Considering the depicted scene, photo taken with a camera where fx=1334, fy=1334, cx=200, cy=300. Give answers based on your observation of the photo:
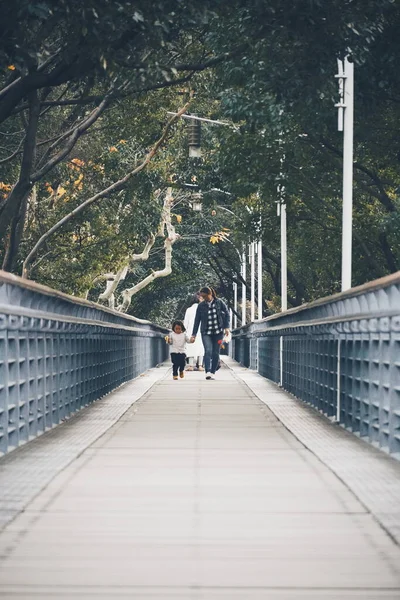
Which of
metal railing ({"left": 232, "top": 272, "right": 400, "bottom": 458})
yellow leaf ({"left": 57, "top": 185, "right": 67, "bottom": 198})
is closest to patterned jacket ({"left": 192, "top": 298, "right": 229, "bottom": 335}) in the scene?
metal railing ({"left": 232, "top": 272, "right": 400, "bottom": 458})

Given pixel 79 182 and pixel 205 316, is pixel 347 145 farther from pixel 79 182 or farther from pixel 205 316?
pixel 79 182

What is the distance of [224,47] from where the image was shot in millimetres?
23094

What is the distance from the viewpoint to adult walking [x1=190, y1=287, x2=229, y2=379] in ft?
82.2

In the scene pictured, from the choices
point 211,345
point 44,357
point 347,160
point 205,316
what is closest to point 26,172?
point 205,316

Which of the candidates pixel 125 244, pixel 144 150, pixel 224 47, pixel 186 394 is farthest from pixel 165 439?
pixel 125 244

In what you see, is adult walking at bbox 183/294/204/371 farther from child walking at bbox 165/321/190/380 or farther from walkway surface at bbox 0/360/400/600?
walkway surface at bbox 0/360/400/600

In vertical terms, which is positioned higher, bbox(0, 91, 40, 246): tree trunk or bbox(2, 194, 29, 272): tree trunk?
bbox(0, 91, 40, 246): tree trunk

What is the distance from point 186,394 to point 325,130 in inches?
488

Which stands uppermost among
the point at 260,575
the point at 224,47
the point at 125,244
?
the point at 224,47

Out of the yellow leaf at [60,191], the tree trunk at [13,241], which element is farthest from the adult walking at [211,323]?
the yellow leaf at [60,191]

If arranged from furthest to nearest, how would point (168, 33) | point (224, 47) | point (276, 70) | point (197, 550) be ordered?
point (224, 47)
point (276, 70)
point (168, 33)
point (197, 550)

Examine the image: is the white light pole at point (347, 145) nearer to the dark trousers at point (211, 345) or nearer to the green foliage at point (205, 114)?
the green foliage at point (205, 114)

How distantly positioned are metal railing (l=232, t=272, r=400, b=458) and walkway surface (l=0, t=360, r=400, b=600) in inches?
12.4

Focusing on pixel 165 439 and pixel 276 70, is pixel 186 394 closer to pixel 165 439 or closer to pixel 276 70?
pixel 276 70
